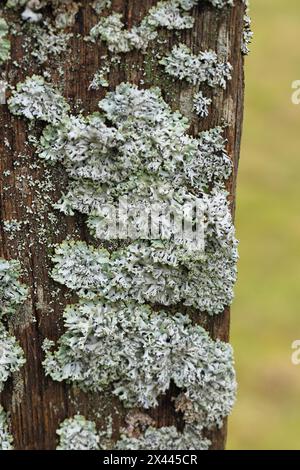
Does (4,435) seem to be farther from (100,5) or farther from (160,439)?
(100,5)

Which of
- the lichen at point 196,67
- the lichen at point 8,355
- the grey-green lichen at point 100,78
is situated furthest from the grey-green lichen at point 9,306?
the lichen at point 196,67

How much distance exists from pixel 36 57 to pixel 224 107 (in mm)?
375

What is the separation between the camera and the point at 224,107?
1498mm

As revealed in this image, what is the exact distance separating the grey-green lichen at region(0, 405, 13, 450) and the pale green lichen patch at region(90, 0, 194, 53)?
31.1 inches

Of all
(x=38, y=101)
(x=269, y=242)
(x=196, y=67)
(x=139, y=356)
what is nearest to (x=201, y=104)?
(x=196, y=67)

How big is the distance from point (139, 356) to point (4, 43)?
67 cm

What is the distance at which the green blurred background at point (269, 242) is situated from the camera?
3328 millimetres

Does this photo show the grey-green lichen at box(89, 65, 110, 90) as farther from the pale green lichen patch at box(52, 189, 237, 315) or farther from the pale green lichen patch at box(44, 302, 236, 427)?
the pale green lichen patch at box(44, 302, 236, 427)

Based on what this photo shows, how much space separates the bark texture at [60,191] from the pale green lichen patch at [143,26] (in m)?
0.01

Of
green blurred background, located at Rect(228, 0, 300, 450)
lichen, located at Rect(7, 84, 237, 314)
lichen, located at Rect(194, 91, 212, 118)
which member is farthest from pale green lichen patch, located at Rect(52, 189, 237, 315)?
green blurred background, located at Rect(228, 0, 300, 450)

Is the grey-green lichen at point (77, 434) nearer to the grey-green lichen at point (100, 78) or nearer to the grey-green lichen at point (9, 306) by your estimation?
the grey-green lichen at point (9, 306)

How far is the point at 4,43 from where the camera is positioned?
1.38m
